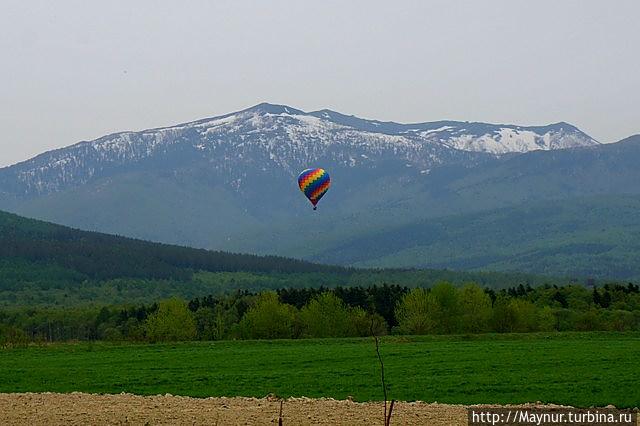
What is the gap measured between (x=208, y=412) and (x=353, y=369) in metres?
17.9

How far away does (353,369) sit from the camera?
158ft

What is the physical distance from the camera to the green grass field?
3750cm

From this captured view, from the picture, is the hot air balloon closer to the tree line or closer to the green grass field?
the tree line

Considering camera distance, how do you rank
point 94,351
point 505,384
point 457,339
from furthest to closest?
point 457,339
point 94,351
point 505,384

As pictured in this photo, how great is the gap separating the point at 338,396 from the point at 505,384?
7172 mm

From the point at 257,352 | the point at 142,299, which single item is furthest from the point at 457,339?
the point at 142,299

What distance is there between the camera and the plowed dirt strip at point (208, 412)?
28.9 m

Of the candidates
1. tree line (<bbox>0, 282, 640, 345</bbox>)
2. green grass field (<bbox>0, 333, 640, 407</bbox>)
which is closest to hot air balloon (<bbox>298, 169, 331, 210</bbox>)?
tree line (<bbox>0, 282, 640, 345</bbox>)

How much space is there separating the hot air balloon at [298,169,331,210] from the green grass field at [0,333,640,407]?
502 inches

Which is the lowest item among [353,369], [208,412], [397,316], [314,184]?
[353,369]

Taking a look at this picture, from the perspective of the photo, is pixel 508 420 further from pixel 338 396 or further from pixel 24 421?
pixel 24 421

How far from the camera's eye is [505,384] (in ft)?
128

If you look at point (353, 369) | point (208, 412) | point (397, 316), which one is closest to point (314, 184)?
point (397, 316)

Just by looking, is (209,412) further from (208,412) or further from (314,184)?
(314,184)
